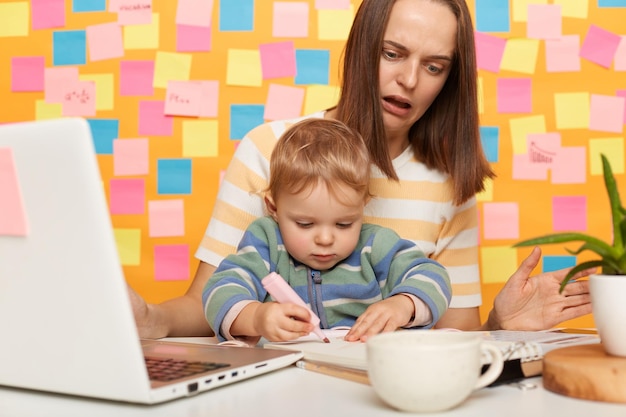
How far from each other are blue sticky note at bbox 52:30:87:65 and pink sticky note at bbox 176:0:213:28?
30 centimetres

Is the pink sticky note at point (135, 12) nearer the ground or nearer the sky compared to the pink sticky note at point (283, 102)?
nearer the sky

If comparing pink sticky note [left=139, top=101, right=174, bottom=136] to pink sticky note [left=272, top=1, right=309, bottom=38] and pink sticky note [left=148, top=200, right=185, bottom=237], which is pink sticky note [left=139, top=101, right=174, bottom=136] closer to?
pink sticky note [left=148, top=200, right=185, bottom=237]

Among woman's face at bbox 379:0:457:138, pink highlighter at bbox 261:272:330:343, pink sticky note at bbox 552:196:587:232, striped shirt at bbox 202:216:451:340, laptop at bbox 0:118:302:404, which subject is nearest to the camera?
laptop at bbox 0:118:302:404

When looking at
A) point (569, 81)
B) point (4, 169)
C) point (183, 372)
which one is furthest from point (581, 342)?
point (569, 81)

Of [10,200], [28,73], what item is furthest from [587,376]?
[28,73]

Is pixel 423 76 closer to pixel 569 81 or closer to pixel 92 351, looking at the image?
pixel 569 81

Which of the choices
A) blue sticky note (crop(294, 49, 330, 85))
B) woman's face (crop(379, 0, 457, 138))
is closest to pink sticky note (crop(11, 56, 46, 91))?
blue sticky note (crop(294, 49, 330, 85))

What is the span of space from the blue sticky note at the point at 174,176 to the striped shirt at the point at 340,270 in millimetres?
894

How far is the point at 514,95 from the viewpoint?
217 centimetres

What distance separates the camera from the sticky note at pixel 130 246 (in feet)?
7.28

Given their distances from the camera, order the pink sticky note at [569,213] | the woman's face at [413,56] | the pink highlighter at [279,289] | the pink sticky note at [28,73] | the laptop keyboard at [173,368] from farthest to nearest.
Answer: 1. the pink sticky note at [28,73]
2. the pink sticky note at [569,213]
3. the woman's face at [413,56]
4. the pink highlighter at [279,289]
5. the laptop keyboard at [173,368]

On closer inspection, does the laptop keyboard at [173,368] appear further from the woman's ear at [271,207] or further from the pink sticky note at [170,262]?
the pink sticky note at [170,262]

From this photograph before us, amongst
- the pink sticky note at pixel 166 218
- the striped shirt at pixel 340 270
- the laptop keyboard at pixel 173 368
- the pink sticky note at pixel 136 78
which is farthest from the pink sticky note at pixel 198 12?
the laptop keyboard at pixel 173 368

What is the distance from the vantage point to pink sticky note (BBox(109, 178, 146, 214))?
2221mm
